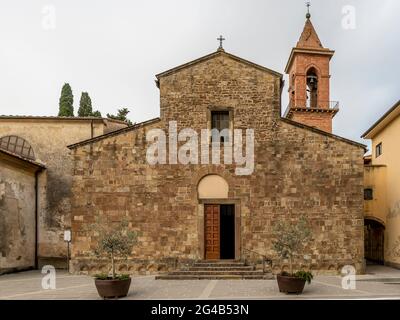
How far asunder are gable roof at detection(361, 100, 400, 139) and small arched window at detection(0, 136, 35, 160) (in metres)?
18.7

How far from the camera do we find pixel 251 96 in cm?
1753

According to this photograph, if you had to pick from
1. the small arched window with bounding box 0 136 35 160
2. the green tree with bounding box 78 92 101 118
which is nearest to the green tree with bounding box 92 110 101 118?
the green tree with bounding box 78 92 101 118

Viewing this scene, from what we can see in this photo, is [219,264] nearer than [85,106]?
Yes

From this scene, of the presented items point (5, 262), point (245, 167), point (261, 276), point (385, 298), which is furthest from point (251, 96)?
point (5, 262)

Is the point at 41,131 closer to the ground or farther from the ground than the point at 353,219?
farther from the ground

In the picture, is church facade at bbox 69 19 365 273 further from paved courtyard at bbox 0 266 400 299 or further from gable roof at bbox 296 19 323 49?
gable roof at bbox 296 19 323 49

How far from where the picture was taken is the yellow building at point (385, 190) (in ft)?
64.0

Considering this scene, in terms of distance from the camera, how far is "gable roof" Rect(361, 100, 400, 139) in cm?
1862

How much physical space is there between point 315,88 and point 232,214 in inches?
619

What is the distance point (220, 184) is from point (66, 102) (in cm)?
2195

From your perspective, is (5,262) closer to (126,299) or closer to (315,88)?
(126,299)

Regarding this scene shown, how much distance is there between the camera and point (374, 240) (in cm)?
2302

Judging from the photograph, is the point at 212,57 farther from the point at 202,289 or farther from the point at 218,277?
the point at 202,289

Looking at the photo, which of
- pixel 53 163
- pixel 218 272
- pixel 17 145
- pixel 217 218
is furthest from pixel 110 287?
pixel 17 145
